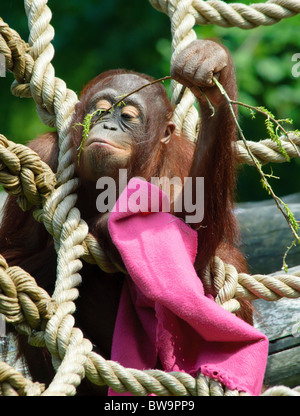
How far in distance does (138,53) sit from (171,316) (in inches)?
189

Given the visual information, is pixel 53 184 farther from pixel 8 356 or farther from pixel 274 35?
pixel 274 35

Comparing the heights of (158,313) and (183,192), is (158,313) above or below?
below

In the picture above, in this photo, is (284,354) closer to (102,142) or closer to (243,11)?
(102,142)

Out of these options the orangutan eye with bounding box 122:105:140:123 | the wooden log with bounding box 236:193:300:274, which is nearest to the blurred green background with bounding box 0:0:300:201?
the wooden log with bounding box 236:193:300:274

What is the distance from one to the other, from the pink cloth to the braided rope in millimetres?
156

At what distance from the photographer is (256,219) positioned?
12.7ft

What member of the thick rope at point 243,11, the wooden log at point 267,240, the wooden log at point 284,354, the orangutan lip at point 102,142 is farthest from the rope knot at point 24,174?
the wooden log at point 267,240

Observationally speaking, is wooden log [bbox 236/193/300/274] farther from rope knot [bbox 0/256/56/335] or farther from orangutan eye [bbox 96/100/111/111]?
rope knot [bbox 0/256/56/335]

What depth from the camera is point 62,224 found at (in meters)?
2.28

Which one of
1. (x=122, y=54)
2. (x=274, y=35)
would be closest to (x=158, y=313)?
(x=274, y=35)

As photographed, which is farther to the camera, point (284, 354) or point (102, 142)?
point (284, 354)

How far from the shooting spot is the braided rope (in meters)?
1.89

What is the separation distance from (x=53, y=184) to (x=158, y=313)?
55 cm

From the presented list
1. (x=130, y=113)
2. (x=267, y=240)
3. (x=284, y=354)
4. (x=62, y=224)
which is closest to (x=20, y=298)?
(x=62, y=224)
